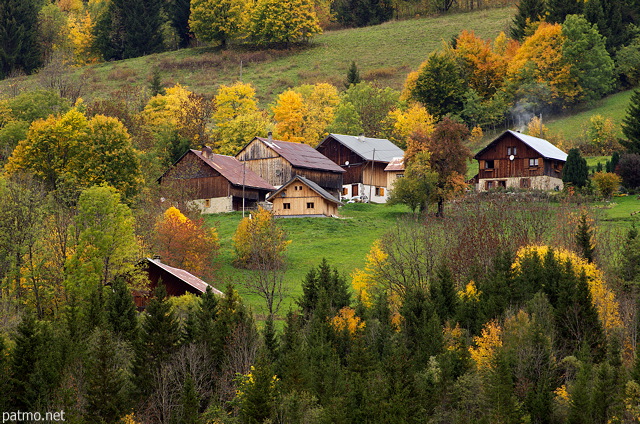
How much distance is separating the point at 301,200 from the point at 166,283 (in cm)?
2651

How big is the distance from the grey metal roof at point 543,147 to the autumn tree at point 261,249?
30529 mm

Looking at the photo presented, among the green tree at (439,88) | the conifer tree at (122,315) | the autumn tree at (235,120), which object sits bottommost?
the conifer tree at (122,315)

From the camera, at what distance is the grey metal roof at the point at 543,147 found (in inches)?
3356

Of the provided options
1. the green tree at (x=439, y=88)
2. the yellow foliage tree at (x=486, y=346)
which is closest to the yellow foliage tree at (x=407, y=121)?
the green tree at (x=439, y=88)

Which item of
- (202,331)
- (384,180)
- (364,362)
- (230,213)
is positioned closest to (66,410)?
(202,331)

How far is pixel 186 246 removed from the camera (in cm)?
6069

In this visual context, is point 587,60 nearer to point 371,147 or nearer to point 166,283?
point 371,147

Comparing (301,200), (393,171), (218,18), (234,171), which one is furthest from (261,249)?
(218,18)

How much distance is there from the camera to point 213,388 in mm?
47906

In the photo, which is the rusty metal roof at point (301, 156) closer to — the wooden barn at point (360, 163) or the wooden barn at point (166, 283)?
the wooden barn at point (360, 163)

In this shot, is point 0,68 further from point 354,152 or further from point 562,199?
point 562,199

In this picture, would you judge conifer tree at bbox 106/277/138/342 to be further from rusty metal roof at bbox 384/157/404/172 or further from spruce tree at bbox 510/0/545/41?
spruce tree at bbox 510/0/545/41

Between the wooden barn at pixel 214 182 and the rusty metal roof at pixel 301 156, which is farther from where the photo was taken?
the rusty metal roof at pixel 301 156

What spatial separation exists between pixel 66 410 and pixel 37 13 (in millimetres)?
111121
